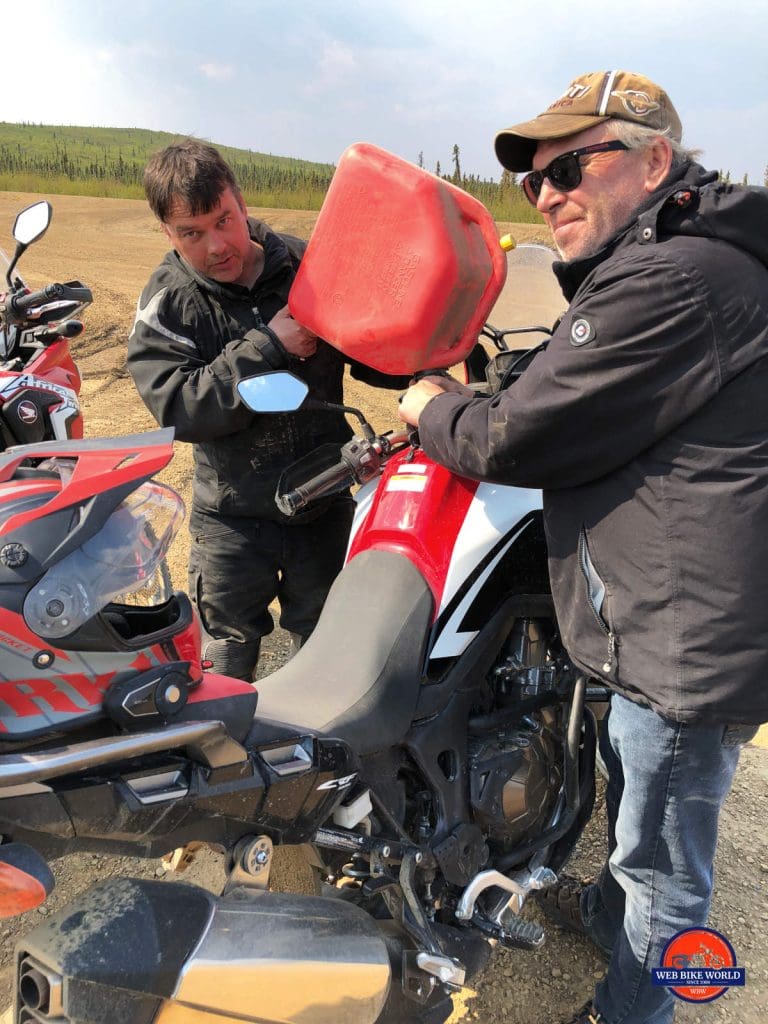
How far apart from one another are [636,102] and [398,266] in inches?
23.9

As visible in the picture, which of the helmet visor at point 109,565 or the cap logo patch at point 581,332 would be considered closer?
the helmet visor at point 109,565

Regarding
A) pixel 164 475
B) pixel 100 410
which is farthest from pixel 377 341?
pixel 100 410

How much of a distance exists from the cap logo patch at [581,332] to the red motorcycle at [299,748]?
0.50m

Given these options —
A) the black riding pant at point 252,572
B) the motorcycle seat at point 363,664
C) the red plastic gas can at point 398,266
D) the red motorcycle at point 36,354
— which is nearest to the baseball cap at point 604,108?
the red plastic gas can at point 398,266

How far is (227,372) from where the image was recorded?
240 centimetres

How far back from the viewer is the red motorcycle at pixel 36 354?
3.61 metres

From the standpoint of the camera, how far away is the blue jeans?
6.10 feet

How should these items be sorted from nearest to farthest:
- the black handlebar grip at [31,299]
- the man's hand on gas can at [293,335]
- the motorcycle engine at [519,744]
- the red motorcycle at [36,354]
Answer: the motorcycle engine at [519,744], the man's hand on gas can at [293,335], the red motorcycle at [36,354], the black handlebar grip at [31,299]

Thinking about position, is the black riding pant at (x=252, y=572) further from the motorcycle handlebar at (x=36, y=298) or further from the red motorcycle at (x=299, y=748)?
the motorcycle handlebar at (x=36, y=298)

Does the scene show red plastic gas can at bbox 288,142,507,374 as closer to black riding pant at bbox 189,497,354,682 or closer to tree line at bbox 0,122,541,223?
black riding pant at bbox 189,497,354,682

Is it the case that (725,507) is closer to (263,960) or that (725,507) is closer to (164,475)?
(263,960)

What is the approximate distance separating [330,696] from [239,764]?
1.17ft

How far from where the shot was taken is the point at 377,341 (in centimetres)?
202

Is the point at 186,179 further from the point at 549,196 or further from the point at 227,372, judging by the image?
the point at 549,196
